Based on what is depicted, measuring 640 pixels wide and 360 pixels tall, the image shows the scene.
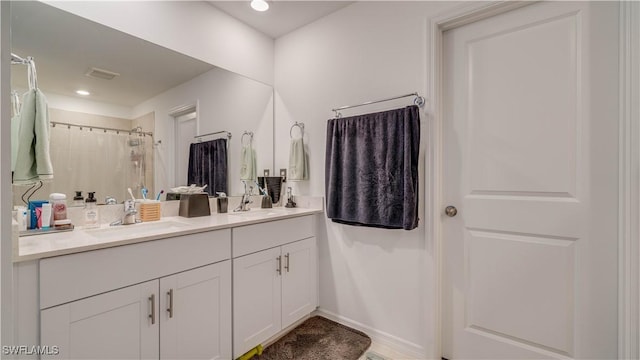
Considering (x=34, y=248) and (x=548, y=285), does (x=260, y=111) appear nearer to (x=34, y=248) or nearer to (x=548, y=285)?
(x=34, y=248)

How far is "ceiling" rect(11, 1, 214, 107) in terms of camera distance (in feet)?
4.39

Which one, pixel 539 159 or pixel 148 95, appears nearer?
pixel 539 159

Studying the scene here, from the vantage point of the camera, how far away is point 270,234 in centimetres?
180

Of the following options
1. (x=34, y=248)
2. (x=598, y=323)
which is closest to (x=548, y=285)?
(x=598, y=323)

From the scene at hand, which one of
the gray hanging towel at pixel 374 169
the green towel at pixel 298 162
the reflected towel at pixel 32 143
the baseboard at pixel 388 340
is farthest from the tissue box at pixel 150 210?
the baseboard at pixel 388 340

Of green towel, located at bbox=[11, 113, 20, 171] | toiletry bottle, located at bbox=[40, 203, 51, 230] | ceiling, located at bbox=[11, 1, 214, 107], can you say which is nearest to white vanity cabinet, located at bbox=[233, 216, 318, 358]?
toiletry bottle, located at bbox=[40, 203, 51, 230]

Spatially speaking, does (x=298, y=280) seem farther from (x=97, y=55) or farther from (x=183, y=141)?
Answer: (x=97, y=55)

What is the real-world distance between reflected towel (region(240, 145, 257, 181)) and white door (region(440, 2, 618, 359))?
154 cm

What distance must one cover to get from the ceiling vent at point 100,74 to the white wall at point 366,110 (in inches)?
48.5

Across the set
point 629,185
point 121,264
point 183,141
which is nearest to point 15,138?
point 121,264

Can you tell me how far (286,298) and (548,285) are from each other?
1.52 m

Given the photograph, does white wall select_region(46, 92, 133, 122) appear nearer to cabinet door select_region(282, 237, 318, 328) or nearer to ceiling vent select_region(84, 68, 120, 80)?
ceiling vent select_region(84, 68, 120, 80)

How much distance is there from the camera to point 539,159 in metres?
1.43

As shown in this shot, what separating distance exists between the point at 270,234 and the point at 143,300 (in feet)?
2.50
